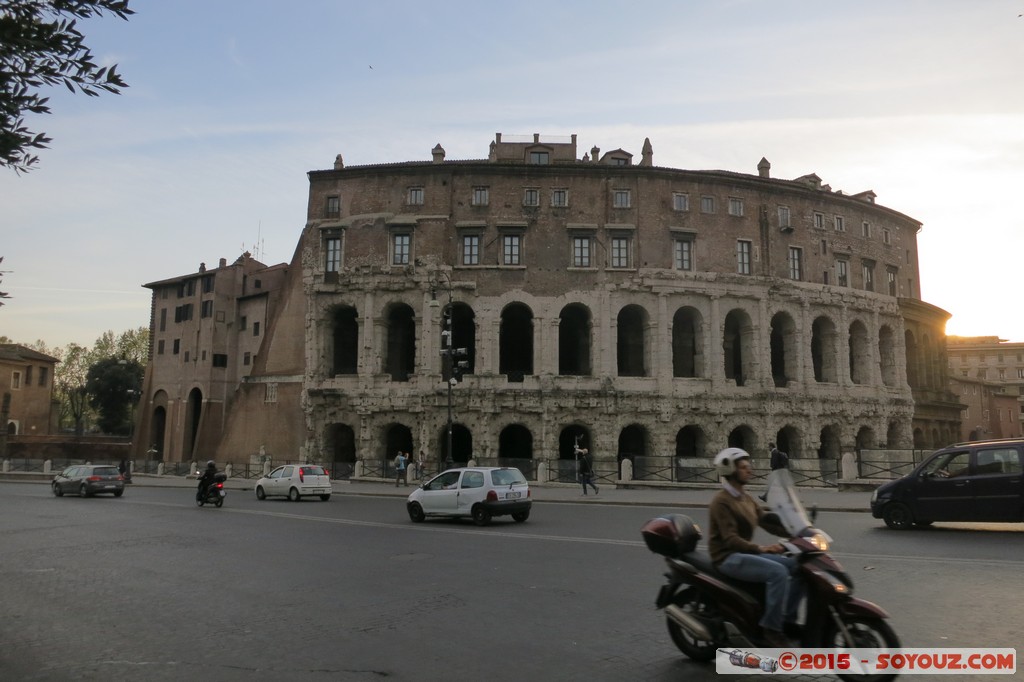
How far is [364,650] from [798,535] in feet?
11.8

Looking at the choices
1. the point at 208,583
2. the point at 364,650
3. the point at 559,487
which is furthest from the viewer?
the point at 559,487

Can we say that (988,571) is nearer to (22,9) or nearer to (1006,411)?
(22,9)

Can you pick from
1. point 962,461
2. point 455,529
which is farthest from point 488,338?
point 962,461

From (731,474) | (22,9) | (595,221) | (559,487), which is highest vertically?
(595,221)

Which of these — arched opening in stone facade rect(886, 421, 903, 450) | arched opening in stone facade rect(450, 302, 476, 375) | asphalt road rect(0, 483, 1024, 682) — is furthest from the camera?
arched opening in stone facade rect(886, 421, 903, 450)

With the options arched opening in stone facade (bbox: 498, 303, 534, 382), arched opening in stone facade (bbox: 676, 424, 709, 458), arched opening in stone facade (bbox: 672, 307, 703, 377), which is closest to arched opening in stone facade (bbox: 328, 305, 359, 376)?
arched opening in stone facade (bbox: 498, 303, 534, 382)

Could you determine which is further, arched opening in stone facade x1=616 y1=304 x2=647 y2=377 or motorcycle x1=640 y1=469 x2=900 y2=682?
arched opening in stone facade x1=616 y1=304 x2=647 y2=377

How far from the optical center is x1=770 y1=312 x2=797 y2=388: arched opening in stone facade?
40062mm

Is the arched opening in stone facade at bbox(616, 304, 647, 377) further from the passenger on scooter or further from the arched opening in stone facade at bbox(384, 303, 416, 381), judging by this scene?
the passenger on scooter

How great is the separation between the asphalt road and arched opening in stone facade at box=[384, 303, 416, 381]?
973 inches

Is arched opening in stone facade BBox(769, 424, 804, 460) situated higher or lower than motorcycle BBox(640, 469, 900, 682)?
higher

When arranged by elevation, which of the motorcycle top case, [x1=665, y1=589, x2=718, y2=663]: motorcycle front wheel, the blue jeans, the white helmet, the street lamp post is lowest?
[x1=665, y1=589, x2=718, y2=663]: motorcycle front wheel

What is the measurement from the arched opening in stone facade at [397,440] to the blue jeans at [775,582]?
34715 mm

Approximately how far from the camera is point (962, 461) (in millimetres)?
13547
